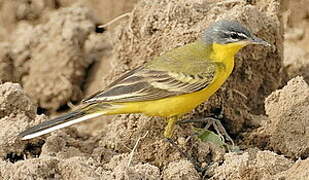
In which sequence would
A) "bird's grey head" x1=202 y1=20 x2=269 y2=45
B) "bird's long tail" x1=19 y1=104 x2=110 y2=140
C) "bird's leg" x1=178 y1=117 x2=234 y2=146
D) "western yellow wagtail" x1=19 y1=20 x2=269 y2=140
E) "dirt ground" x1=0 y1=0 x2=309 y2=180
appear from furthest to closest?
"bird's leg" x1=178 y1=117 x2=234 y2=146 → "bird's grey head" x1=202 y1=20 x2=269 y2=45 → "western yellow wagtail" x1=19 y1=20 x2=269 y2=140 → "bird's long tail" x1=19 y1=104 x2=110 y2=140 → "dirt ground" x1=0 y1=0 x2=309 y2=180

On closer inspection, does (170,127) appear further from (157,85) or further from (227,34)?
(227,34)

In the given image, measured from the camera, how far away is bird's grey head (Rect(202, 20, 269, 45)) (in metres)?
6.85

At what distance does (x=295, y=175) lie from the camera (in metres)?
5.79

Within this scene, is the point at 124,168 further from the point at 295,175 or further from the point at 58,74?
the point at 58,74

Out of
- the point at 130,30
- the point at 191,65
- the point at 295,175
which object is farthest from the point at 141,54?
the point at 295,175

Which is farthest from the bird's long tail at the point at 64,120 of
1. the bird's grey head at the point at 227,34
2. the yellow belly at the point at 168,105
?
the bird's grey head at the point at 227,34

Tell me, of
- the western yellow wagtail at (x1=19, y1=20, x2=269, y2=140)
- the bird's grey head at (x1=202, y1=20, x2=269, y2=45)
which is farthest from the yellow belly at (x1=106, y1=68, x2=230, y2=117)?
the bird's grey head at (x1=202, y1=20, x2=269, y2=45)

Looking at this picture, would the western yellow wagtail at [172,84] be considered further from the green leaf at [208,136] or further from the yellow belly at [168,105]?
the green leaf at [208,136]

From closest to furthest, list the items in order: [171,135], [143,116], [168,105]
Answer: [168,105]
[171,135]
[143,116]

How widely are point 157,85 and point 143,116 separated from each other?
1.44 ft

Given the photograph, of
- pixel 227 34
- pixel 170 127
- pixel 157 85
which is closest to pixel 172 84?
pixel 157 85

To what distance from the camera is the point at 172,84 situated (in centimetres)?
677

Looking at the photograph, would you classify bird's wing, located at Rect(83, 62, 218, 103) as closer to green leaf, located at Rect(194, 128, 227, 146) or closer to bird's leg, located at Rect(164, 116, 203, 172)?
bird's leg, located at Rect(164, 116, 203, 172)

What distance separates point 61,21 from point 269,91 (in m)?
2.45
